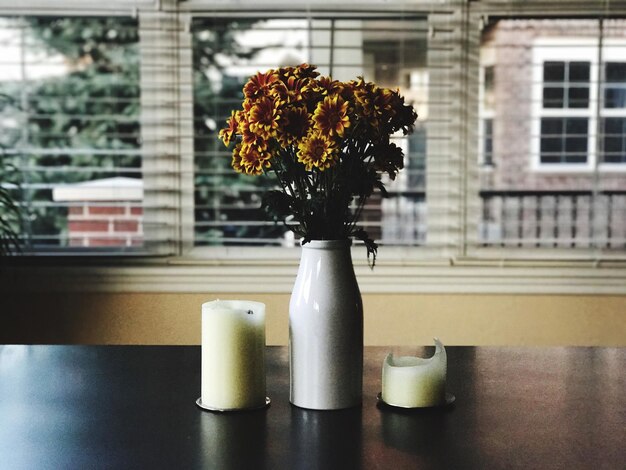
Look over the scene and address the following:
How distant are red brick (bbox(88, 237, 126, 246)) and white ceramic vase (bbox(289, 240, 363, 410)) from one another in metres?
1.75

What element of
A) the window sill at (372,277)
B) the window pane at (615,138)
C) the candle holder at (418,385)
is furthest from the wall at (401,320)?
the candle holder at (418,385)

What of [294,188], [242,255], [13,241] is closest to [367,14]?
[242,255]

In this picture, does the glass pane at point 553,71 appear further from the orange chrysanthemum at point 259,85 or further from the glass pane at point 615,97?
the orange chrysanthemum at point 259,85

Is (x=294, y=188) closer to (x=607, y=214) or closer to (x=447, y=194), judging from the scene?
(x=447, y=194)

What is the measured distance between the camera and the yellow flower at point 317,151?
1.13 m

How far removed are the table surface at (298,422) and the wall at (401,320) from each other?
3.94ft

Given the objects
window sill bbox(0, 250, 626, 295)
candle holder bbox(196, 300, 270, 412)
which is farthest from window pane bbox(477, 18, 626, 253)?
candle holder bbox(196, 300, 270, 412)

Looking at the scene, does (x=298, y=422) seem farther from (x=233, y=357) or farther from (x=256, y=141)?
(x=256, y=141)

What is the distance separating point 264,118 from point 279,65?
172 centimetres

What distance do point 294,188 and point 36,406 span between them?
57 centimetres

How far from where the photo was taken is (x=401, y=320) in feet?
9.15

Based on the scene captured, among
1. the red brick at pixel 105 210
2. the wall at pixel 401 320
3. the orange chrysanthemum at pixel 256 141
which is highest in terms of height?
the orange chrysanthemum at pixel 256 141

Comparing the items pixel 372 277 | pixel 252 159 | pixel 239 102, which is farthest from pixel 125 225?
pixel 252 159

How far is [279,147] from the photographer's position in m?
1.18
